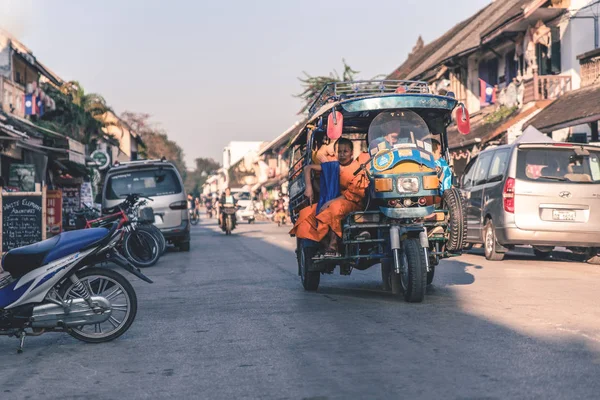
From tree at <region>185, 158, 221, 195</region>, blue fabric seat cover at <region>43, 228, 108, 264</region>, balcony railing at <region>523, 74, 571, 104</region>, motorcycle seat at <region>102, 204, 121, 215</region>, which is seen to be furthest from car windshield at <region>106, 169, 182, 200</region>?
tree at <region>185, 158, 221, 195</region>

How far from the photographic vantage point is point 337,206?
9.40 meters

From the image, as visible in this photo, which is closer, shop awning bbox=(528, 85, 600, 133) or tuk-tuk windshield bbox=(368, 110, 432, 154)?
tuk-tuk windshield bbox=(368, 110, 432, 154)

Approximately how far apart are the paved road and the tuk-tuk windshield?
71.9 inches

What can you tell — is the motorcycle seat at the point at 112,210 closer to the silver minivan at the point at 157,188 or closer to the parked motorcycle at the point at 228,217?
the silver minivan at the point at 157,188

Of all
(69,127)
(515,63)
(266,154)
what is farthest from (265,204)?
(515,63)

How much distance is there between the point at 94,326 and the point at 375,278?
570 cm

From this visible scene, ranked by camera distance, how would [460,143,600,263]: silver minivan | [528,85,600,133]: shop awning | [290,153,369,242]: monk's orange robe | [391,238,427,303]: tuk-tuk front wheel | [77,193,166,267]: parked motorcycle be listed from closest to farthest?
[391,238,427,303]: tuk-tuk front wheel < [290,153,369,242]: monk's orange robe < [460,143,600,263]: silver minivan < [77,193,166,267]: parked motorcycle < [528,85,600,133]: shop awning

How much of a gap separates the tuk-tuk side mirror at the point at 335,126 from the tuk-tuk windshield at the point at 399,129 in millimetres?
580

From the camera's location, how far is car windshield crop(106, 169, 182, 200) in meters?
19.4

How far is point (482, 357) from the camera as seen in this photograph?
19.8 ft

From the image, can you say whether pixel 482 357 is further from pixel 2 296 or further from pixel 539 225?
pixel 539 225

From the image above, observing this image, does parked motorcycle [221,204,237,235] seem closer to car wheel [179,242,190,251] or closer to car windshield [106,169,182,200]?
car wheel [179,242,190,251]

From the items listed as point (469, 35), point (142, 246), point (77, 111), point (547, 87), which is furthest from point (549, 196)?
point (77, 111)

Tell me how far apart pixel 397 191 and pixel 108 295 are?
3.27 metres
